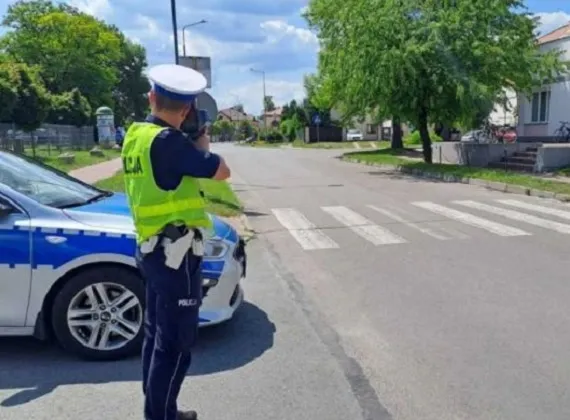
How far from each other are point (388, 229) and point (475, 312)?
475cm

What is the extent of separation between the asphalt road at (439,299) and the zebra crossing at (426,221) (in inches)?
0.8

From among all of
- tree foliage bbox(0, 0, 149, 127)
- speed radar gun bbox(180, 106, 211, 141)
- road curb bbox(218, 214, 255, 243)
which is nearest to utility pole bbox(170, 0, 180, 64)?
road curb bbox(218, 214, 255, 243)

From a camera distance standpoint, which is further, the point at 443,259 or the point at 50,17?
the point at 50,17

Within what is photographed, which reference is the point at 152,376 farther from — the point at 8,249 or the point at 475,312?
the point at 475,312

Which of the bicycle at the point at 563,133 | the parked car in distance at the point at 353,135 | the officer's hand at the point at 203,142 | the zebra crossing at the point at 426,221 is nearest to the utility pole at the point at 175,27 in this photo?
the zebra crossing at the point at 426,221

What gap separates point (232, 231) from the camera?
5.10 m

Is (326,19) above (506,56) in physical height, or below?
above

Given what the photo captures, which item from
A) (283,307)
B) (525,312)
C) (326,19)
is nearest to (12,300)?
(283,307)

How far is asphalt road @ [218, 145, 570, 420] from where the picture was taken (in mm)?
3816

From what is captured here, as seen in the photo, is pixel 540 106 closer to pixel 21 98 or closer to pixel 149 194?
pixel 21 98

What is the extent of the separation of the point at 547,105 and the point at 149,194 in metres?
30.1

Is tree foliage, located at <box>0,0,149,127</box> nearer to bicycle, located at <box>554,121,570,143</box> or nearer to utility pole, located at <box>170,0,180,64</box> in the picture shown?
bicycle, located at <box>554,121,570,143</box>

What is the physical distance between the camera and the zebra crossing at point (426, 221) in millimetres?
9461

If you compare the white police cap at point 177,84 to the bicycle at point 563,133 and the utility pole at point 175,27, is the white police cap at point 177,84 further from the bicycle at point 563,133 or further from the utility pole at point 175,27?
the bicycle at point 563,133
